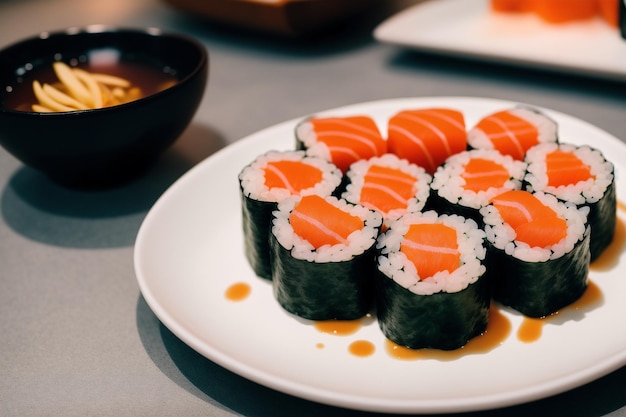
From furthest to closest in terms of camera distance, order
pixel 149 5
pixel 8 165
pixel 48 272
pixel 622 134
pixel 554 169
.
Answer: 1. pixel 149 5
2. pixel 8 165
3. pixel 622 134
4. pixel 48 272
5. pixel 554 169

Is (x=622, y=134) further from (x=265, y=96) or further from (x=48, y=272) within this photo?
(x=48, y=272)

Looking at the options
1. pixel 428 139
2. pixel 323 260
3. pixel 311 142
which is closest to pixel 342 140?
pixel 311 142

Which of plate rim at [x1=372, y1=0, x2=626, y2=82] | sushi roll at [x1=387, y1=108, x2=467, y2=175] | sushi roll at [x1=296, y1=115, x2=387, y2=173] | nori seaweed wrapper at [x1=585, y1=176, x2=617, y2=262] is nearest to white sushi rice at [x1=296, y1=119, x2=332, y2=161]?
sushi roll at [x1=296, y1=115, x2=387, y2=173]

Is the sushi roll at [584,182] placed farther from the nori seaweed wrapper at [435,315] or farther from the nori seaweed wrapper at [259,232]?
the nori seaweed wrapper at [259,232]

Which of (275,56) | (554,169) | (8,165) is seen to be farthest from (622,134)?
(8,165)

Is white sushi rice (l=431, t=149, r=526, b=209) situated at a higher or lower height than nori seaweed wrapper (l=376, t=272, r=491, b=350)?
higher

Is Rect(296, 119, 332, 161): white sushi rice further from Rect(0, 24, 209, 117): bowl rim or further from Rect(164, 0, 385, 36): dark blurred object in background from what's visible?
Rect(164, 0, 385, 36): dark blurred object in background

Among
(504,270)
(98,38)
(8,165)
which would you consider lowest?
(8,165)
